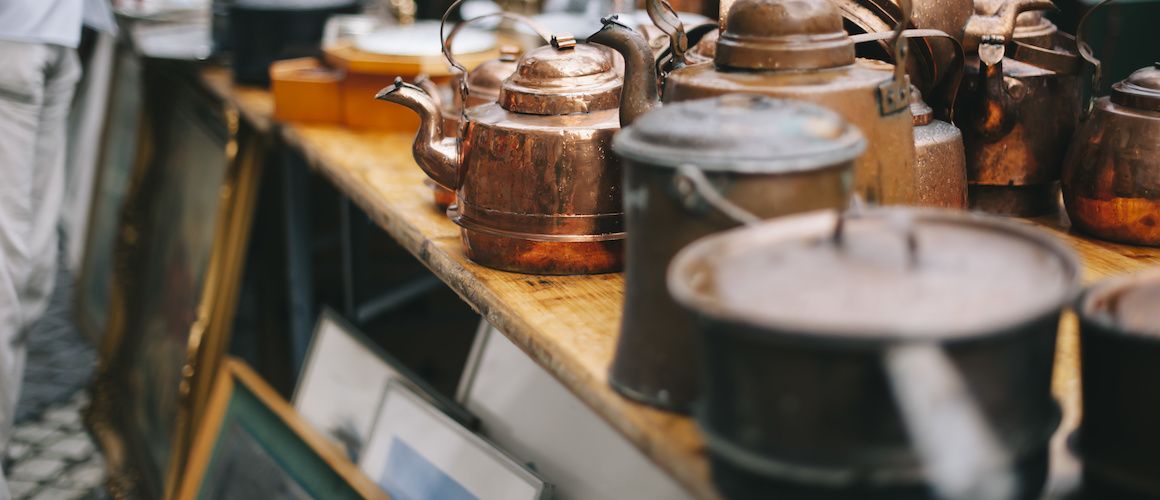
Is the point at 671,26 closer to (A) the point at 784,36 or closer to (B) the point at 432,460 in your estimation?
(A) the point at 784,36

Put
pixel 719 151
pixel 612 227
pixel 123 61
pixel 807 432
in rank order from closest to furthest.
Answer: pixel 807 432
pixel 719 151
pixel 612 227
pixel 123 61

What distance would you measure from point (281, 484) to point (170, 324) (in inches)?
50.4

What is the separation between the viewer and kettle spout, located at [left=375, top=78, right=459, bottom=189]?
1.87 metres

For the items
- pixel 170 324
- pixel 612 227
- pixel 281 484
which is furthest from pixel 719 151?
pixel 170 324

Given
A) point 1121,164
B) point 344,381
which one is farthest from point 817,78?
point 344,381

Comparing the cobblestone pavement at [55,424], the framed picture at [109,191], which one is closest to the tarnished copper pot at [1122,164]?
the cobblestone pavement at [55,424]

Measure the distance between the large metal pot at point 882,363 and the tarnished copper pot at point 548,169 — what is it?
25.8 inches

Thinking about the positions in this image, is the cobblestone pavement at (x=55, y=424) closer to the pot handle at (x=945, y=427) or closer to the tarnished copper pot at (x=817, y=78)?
the tarnished copper pot at (x=817, y=78)

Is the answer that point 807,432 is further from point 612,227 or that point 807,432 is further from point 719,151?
point 612,227

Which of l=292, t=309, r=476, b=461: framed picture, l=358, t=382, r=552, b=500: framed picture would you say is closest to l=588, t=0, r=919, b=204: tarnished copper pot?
→ l=358, t=382, r=552, b=500: framed picture

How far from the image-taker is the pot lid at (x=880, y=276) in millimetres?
890

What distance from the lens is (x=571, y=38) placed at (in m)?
1.75

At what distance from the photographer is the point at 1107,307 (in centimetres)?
102

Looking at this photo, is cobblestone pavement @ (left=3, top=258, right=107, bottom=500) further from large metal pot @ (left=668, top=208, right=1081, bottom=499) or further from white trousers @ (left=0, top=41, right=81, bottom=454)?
large metal pot @ (left=668, top=208, right=1081, bottom=499)
